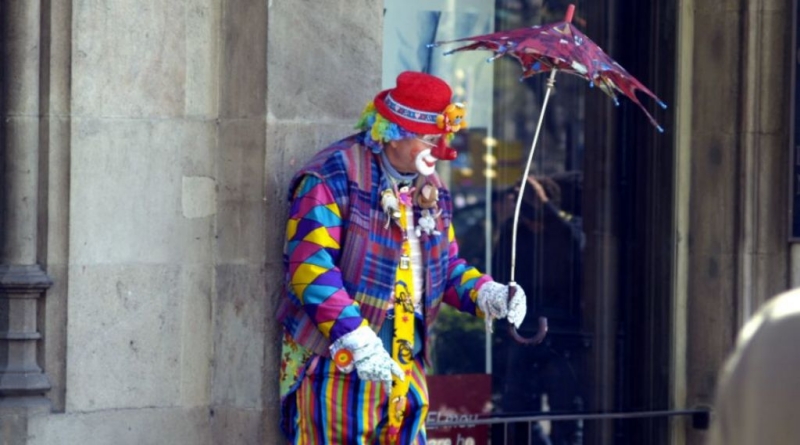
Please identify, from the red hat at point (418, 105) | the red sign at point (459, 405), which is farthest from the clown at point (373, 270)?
the red sign at point (459, 405)

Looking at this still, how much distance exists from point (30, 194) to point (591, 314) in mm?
2939

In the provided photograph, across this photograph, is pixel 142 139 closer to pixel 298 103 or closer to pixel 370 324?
pixel 298 103

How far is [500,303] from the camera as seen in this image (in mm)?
5363

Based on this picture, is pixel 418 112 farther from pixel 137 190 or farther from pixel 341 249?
pixel 137 190

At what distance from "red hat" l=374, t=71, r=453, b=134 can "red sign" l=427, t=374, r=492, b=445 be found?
2.03 m

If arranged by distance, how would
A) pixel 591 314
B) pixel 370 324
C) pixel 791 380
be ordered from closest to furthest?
pixel 791 380
pixel 370 324
pixel 591 314

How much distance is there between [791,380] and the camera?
181cm

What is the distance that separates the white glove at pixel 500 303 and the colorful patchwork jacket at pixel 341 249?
0.17 m

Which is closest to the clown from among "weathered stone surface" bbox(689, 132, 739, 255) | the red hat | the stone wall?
the red hat

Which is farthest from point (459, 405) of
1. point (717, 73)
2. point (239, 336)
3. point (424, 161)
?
point (424, 161)

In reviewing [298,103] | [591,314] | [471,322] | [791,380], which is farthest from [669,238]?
[791,380]

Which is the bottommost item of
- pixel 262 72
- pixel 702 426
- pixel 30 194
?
pixel 702 426

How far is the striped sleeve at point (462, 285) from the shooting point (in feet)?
18.0

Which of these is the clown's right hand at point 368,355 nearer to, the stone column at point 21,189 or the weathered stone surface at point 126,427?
the weathered stone surface at point 126,427
